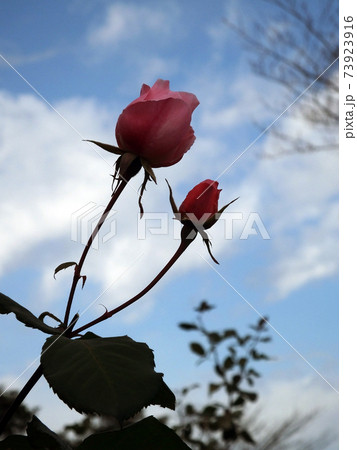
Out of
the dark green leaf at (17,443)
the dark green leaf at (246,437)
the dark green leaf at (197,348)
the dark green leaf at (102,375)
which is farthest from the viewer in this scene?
the dark green leaf at (197,348)

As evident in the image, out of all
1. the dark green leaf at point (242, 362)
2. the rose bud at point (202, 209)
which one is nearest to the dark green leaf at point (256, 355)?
the dark green leaf at point (242, 362)

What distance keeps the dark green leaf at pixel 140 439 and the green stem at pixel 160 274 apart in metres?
0.08

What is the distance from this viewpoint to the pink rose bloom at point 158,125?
48cm

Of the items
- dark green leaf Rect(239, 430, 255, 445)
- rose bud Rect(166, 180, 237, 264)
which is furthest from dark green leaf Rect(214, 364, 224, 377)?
rose bud Rect(166, 180, 237, 264)

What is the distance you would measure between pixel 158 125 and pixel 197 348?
985mm

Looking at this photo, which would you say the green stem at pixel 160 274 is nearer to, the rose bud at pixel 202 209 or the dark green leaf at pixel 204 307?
the rose bud at pixel 202 209

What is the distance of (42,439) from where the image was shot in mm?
426

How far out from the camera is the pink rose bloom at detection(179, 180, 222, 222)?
489 millimetres

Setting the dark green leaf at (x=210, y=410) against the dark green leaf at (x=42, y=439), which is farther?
the dark green leaf at (x=210, y=410)

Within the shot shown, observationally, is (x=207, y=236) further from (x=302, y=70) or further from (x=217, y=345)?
(x=302, y=70)

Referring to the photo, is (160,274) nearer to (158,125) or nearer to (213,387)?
(158,125)

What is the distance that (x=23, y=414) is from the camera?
135 centimetres

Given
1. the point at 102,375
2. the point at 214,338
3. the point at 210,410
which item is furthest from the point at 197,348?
the point at 102,375
